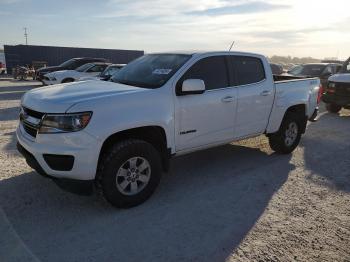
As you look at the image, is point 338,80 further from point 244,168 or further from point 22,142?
point 22,142

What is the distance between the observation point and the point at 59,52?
3388 centimetres

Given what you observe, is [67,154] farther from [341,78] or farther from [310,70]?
[310,70]

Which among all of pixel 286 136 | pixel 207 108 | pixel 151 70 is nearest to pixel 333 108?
pixel 286 136

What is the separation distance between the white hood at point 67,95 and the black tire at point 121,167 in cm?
62

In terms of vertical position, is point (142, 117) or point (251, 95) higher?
point (251, 95)

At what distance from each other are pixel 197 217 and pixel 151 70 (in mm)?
2109

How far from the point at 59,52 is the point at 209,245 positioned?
3323 cm

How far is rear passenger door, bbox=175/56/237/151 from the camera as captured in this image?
15.5 ft

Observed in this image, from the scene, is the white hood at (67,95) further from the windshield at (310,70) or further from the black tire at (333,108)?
the windshield at (310,70)

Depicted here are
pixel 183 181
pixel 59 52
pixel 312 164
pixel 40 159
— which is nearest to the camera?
pixel 40 159

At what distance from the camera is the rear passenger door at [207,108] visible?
15.5 feet

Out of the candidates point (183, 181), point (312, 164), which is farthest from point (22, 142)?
point (312, 164)

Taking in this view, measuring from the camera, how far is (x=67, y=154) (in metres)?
3.85

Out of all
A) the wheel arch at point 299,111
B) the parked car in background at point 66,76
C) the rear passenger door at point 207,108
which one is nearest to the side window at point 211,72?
the rear passenger door at point 207,108
